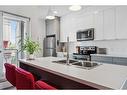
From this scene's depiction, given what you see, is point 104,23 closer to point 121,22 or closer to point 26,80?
point 121,22

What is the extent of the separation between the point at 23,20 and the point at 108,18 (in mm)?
2692

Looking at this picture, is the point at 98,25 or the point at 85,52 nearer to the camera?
the point at 98,25

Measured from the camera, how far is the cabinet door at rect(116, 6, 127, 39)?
360cm

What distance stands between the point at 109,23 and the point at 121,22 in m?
0.38

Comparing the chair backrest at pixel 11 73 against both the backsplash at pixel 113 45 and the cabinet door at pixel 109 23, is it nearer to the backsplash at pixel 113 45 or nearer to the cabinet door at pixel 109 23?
the cabinet door at pixel 109 23

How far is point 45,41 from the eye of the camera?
6004 millimetres

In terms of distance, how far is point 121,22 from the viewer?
3.66m

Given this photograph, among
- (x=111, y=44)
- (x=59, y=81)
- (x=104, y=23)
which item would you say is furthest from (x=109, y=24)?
(x=59, y=81)

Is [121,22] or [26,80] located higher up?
[121,22]

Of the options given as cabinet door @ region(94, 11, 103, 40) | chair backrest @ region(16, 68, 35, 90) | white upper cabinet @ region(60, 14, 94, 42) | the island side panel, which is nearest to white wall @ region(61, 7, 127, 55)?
white upper cabinet @ region(60, 14, 94, 42)

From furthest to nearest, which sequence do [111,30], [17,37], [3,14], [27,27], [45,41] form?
[45,41]
[17,37]
[27,27]
[111,30]
[3,14]

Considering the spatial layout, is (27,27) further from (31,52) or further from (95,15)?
(95,15)
